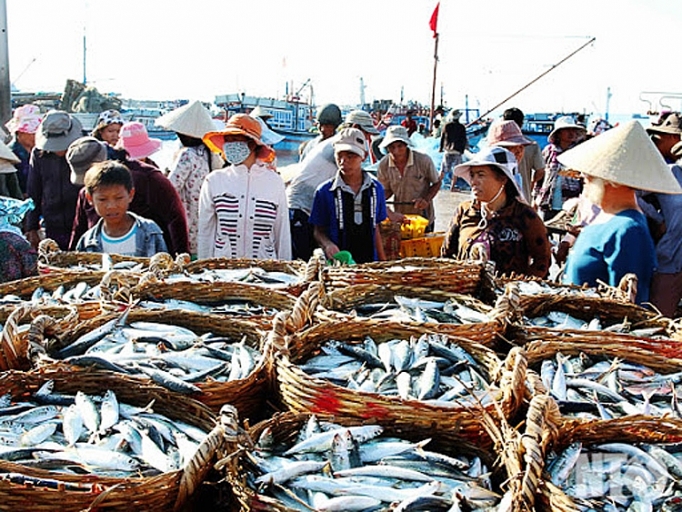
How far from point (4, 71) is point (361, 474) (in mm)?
8253

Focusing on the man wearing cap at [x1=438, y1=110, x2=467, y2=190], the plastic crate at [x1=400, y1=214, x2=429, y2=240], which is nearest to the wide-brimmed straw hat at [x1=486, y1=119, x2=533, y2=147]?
the plastic crate at [x1=400, y1=214, x2=429, y2=240]

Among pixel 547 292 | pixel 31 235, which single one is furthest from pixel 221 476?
pixel 31 235

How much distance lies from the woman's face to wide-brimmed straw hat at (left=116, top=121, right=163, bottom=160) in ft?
12.9

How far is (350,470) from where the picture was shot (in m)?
A: 1.84

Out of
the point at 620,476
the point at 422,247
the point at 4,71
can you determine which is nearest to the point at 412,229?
the point at 422,247

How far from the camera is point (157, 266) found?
3.71 m

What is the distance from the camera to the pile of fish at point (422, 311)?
3.20 meters

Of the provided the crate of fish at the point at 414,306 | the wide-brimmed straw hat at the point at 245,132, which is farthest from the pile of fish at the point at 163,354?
the wide-brimmed straw hat at the point at 245,132

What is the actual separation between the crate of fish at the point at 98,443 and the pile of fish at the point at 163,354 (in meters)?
0.11

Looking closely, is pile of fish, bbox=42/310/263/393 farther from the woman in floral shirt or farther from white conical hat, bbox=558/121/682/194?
the woman in floral shirt

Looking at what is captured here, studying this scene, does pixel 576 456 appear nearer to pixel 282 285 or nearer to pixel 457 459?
pixel 457 459

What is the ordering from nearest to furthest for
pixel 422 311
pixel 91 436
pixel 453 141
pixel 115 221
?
pixel 91 436 < pixel 422 311 < pixel 115 221 < pixel 453 141

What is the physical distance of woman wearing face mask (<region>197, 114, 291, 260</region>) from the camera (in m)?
4.73

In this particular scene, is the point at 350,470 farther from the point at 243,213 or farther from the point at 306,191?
the point at 306,191
